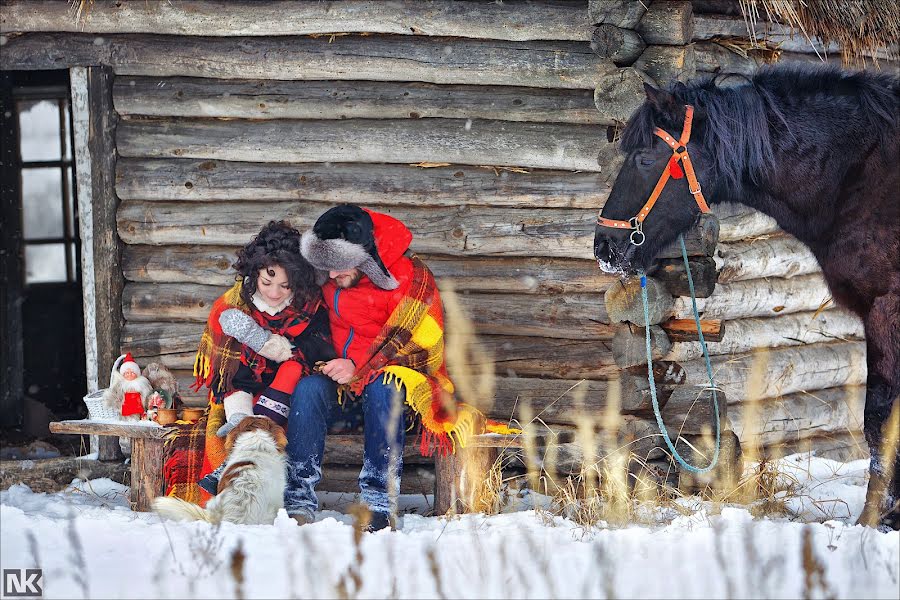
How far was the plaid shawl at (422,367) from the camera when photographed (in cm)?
467

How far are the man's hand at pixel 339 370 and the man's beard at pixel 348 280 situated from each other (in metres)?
0.39

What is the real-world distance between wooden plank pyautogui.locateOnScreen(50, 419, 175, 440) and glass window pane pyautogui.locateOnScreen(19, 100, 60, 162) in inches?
136

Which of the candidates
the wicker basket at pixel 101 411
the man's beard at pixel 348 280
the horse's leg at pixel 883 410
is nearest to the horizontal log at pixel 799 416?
the horse's leg at pixel 883 410

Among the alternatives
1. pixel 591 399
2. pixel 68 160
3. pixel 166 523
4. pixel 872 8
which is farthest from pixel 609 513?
pixel 68 160

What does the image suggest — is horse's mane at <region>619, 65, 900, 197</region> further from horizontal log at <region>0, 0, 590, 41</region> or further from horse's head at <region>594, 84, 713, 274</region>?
horizontal log at <region>0, 0, 590, 41</region>

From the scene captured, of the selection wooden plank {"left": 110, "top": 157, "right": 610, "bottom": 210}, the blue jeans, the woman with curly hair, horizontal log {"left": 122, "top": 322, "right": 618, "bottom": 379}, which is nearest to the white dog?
the blue jeans

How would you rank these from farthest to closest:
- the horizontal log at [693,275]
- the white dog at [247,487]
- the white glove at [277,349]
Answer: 1. the horizontal log at [693,275]
2. the white glove at [277,349]
3. the white dog at [247,487]

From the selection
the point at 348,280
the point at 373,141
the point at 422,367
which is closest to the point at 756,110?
the point at 422,367

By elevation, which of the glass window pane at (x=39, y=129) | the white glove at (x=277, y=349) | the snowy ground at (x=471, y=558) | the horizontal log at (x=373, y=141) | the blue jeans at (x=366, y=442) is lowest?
the snowy ground at (x=471, y=558)

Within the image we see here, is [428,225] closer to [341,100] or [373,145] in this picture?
[373,145]

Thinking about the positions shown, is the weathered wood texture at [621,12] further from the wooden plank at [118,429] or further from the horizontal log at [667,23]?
the wooden plank at [118,429]

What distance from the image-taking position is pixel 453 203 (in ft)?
18.9

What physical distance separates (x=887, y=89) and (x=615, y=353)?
1788 mm

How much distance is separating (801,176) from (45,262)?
19.3ft
